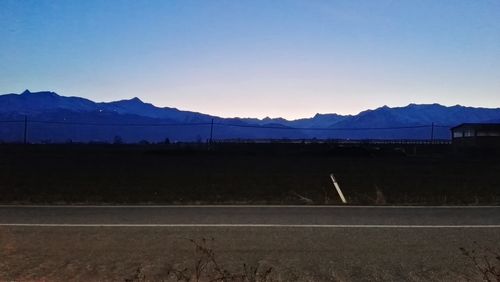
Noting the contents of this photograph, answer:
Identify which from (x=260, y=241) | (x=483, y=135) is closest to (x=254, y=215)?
(x=260, y=241)

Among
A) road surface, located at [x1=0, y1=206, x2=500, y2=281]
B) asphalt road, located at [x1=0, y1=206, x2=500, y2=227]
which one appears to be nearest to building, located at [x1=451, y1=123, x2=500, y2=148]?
asphalt road, located at [x1=0, y1=206, x2=500, y2=227]

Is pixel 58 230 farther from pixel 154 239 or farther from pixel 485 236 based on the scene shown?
pixel 485 236

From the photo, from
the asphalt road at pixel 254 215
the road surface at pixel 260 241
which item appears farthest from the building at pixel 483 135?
the road surface at pixel 260 241

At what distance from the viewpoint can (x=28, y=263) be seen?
7.70 metres

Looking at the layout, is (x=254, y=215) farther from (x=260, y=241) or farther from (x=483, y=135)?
(x=483, y=135)

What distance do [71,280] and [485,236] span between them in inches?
242

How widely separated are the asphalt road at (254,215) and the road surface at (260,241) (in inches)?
0.8

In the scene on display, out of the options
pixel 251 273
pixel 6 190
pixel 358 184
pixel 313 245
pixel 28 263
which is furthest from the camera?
pixel 358 184

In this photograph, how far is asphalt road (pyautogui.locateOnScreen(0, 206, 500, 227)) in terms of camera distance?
439 inches

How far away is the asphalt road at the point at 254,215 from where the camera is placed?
11.1 meters

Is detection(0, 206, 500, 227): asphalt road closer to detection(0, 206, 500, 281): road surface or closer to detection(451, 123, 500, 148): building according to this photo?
detection(0, 206, 500, 281): road surface

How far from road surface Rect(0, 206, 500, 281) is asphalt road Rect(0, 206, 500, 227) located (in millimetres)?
20

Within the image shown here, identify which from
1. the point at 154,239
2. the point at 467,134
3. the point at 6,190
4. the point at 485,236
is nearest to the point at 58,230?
the point at 154,239

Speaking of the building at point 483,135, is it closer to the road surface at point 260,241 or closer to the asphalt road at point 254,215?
the asphalt road at point 254,215
